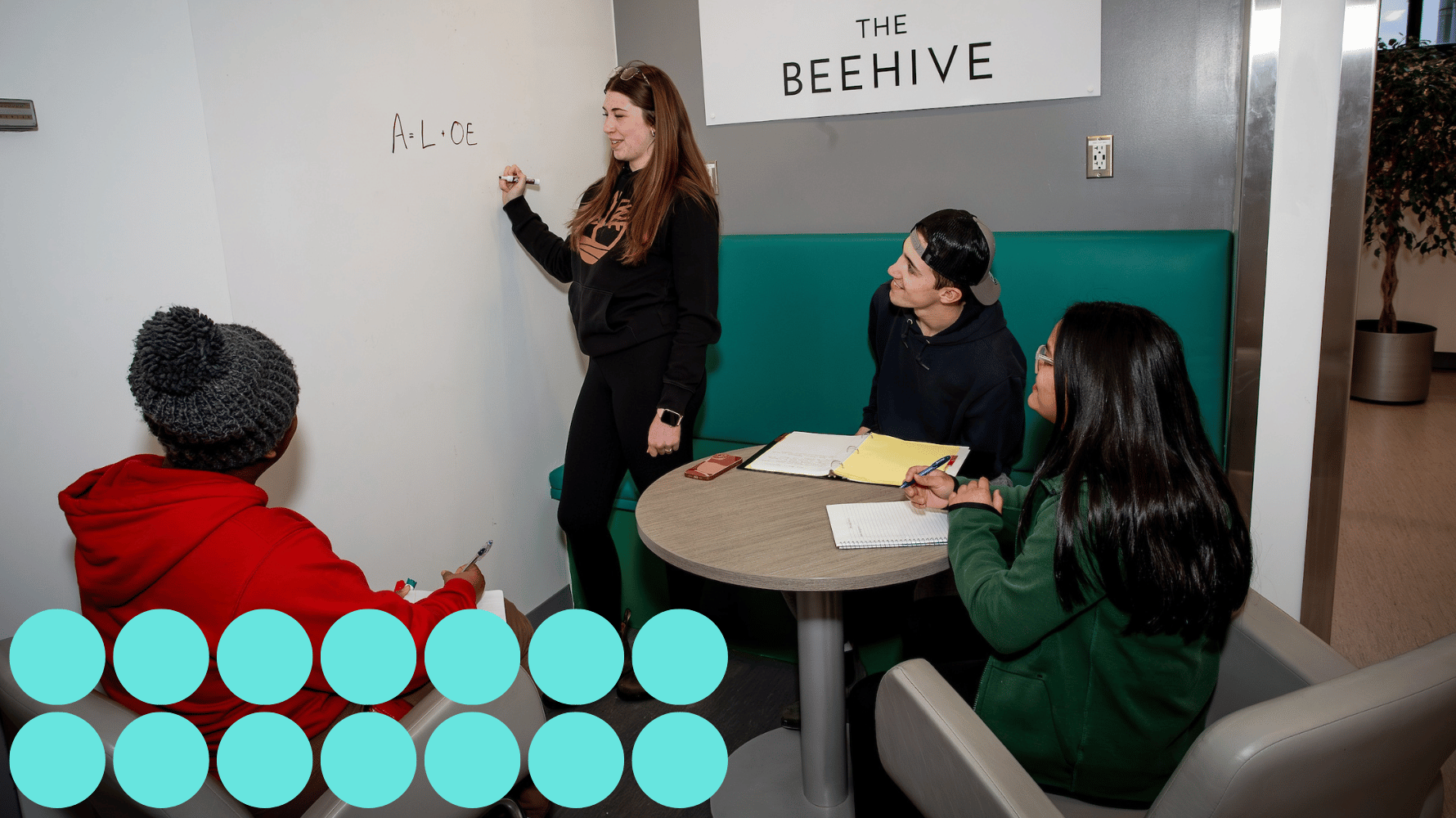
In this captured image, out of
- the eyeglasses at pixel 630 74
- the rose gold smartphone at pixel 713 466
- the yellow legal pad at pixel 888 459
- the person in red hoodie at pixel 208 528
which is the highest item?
the eyeglasses at pixel 630 74

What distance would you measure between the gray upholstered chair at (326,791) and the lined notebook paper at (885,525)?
61 centimetres

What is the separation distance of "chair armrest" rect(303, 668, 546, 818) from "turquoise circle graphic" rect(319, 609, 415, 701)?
98 millimetres

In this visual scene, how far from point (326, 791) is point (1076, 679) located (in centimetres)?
106

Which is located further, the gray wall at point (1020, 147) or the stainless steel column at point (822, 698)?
the gray wall at point (1020, 147)

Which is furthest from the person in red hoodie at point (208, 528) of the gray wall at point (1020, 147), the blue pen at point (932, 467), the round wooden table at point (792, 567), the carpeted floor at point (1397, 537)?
the carpeted floor at point (1397, 537)

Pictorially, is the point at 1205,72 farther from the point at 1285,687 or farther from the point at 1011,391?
the point at 1285,687

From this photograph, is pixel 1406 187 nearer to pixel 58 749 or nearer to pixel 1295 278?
pixel 1295 278

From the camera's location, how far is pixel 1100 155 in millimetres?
2410

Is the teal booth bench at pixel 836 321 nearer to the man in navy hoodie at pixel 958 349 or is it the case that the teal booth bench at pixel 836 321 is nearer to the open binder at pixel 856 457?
the man in navy hoodie at pixel 958 349

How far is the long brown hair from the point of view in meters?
2.19

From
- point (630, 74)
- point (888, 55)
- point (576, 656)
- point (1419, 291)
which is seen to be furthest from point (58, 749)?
point (1419, 291)

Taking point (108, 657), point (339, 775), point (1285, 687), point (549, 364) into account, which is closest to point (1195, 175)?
point (1285, 687)

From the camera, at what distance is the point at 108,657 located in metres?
1.16

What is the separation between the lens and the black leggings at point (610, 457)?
7.46 feet
